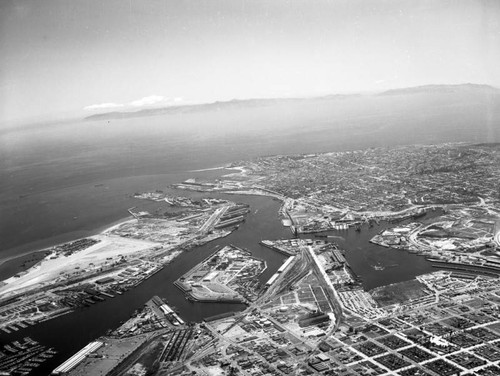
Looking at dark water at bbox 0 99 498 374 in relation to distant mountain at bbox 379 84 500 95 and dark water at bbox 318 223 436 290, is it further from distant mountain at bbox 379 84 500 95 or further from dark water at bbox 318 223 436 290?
distant mountain at bbox 379 84 500 95

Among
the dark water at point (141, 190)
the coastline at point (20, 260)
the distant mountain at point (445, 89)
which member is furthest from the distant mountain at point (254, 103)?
the coastline at point (20, 260)

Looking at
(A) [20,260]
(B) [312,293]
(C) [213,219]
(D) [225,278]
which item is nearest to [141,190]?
(C) [213,219]

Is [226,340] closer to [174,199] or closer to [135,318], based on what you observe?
[135,318]

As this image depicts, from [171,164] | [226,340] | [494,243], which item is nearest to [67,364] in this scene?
[226,340]

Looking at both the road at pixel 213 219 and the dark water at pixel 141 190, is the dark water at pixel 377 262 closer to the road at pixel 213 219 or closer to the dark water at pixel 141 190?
the dark water at pixel 141 190

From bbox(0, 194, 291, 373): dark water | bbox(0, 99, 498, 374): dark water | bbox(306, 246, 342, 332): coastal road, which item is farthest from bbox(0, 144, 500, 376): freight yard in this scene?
bbox(0, 99, 498, 374): dark water

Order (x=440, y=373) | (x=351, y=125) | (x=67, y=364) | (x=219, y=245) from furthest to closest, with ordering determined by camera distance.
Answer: (x=351, y=125), (x=219, y=245), (x=67, y=364), (x=440, y=373)

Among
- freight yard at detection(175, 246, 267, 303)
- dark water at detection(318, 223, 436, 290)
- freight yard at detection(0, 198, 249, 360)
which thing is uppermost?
freight yard at detection(0, 198, 249, 360)

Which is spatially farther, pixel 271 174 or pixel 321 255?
pixel 271 174

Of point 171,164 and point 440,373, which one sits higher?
point 171,164

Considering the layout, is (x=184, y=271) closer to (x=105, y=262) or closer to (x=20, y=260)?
(x=105, y=262)

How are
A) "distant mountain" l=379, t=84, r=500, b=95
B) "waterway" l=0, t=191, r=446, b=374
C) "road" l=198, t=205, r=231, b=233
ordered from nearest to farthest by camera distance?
1. "waterway" l=0, t=191, r=446, b=374
2. "road" l=198, t=205, r=231, b=233
3. "distant mountain" l=379, t=84, r=500, b=95
